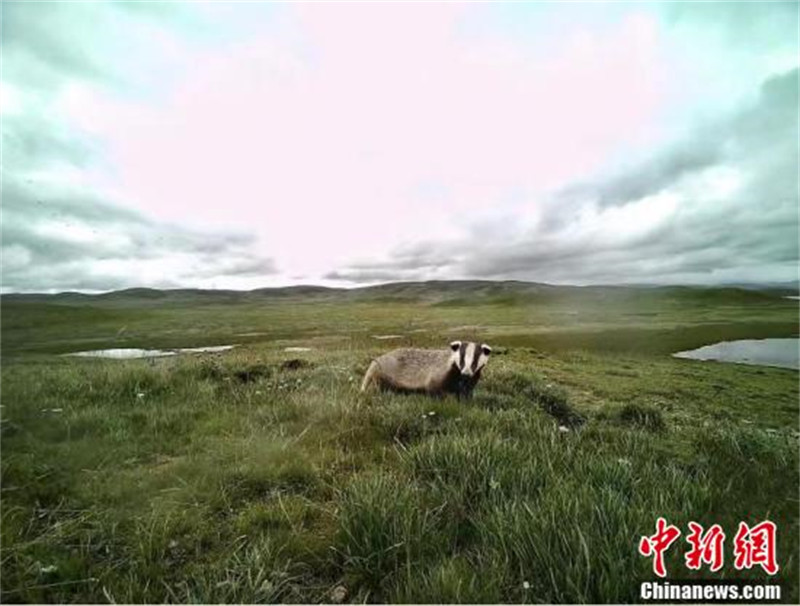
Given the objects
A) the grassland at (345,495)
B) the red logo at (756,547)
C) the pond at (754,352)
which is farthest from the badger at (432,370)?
the pond at (754,352)

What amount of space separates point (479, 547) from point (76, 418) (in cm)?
698

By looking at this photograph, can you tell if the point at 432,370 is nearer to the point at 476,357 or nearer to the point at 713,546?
the point at 476,357

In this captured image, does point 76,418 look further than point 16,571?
Yes

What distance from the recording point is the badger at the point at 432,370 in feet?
33.1

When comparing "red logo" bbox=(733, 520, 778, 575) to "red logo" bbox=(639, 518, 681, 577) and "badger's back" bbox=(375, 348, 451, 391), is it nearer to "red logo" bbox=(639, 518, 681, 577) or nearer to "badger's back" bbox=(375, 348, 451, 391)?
"red logo" bbox=(639, 518, 681, 577)

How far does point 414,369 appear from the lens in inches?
439

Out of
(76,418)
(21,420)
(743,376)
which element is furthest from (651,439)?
(743,376)

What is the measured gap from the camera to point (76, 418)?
7273 millimetres

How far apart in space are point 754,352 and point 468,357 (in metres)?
38.3

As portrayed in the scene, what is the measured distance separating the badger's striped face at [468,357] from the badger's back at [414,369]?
0.41 metres

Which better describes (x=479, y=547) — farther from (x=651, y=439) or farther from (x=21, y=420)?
(x=21, y=420)

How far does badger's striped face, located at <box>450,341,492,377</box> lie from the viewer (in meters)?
9.89

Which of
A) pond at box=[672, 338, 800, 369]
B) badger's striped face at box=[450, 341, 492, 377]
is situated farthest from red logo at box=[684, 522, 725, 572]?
pond at box=[672, 338, 800, 369]

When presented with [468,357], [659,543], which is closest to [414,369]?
[468,357]
